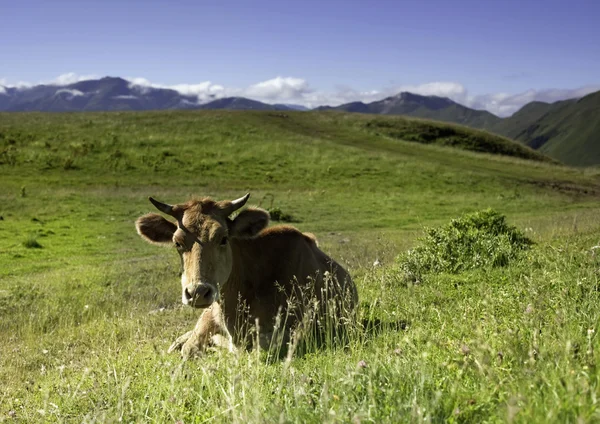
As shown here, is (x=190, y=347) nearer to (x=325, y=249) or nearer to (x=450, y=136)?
(x=325, y=249)

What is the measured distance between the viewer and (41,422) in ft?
19.4

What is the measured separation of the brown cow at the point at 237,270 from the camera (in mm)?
8031

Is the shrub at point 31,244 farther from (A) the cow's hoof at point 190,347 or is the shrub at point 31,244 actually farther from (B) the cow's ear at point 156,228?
(A) the cow's hoof at point 190,347

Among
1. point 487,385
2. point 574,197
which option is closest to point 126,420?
point 487,385

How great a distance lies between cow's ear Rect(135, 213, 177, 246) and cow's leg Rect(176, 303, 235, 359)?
138cm

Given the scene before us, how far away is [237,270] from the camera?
8.95 metres

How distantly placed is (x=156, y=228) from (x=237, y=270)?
4.98ft

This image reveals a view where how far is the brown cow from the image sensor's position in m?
8.03

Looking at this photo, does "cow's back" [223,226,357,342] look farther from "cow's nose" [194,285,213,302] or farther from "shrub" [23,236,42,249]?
"shrub" [23,236,42,249]

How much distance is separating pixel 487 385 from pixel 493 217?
42.6 feet

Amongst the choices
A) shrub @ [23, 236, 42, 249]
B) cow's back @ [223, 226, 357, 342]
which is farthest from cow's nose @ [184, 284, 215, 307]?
shrub @ [23, 236, 42, 249]

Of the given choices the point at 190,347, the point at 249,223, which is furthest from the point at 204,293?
the point at 249,223

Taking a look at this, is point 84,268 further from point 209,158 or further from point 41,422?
point 209,158

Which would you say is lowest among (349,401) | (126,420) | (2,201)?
(2,201)
